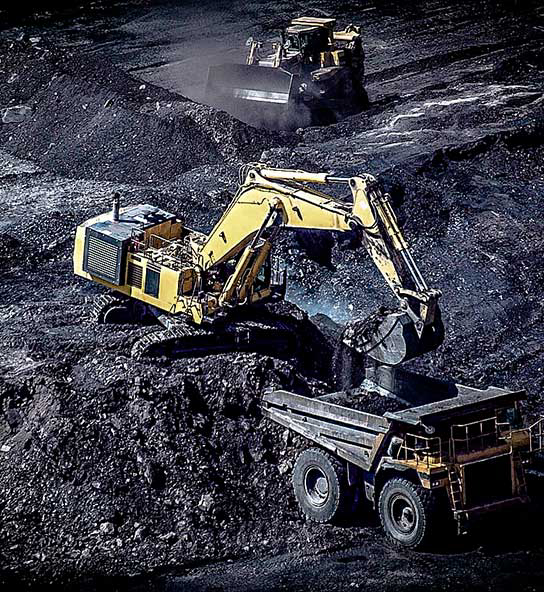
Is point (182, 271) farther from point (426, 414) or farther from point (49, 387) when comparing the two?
→ point (426, 414)

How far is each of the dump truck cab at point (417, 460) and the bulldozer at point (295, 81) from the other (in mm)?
13151

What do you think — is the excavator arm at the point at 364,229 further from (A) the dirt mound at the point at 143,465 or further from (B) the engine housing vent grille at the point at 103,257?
(B) the engine housing vent grille at the point at 103,257

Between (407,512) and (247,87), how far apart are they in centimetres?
1532

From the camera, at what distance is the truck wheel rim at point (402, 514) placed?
11.6 metres

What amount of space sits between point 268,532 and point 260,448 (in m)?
1.16

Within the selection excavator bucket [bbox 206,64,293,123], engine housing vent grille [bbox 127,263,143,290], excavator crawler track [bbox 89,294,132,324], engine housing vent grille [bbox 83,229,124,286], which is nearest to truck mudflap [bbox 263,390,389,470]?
engine housing vent grille [bbox 127,263,143,290]

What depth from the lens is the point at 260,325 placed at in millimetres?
15266

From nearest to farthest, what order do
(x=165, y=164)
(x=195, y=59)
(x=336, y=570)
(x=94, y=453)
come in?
1. (x=336, y=570)
2. (x=94, y=453)
3. (x=165, y=164)
4. (x=195, y=59)

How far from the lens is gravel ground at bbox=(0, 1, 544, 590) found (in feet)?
38.9

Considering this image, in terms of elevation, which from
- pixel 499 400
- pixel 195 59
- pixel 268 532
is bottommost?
pixel 195 59

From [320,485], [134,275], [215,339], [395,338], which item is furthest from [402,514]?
[134,275]

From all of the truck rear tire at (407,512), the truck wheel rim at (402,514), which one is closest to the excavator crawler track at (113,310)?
the truck rear tire at (407,512)

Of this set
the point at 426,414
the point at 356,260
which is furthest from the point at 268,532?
the point at 356,260

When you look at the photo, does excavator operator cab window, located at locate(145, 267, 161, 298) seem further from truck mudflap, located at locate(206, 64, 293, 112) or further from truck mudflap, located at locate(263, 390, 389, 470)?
truck mudflap, located at locate(206, 64, 293, 112)
